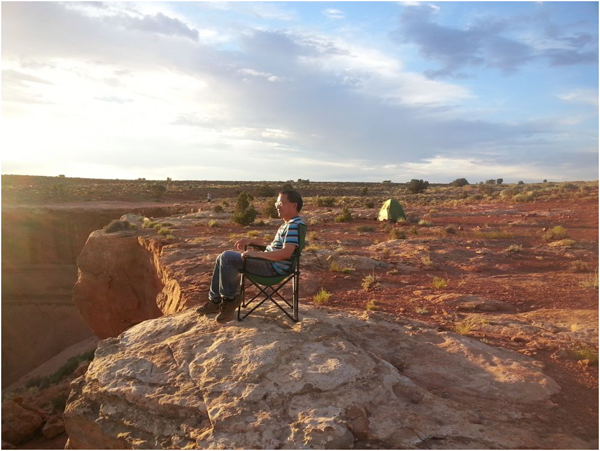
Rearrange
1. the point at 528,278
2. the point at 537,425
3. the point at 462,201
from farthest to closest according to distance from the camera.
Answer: the point at 462,201 < the point at 528,278 < the point at 537,425

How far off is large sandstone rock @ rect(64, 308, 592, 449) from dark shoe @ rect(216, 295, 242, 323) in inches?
4.6

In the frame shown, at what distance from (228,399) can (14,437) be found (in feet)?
35.8

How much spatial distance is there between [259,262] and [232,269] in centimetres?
33

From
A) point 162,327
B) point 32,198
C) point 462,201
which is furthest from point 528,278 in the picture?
point 32,198

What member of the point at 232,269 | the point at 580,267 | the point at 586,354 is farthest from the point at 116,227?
the point at 580,267

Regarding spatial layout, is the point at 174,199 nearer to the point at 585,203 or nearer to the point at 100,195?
the point at 100,195

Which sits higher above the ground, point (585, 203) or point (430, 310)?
point (585, 203)

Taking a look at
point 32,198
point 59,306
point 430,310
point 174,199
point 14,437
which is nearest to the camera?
point 430,310

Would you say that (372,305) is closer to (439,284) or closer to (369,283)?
(369,283)

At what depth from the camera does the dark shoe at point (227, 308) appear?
4.91m

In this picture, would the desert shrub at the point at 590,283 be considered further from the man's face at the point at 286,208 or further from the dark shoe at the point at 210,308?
the dark shoe at the point at 210,308

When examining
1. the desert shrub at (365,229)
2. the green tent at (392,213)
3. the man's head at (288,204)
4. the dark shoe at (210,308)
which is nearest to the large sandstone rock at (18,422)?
the dark shoe at (210,308)

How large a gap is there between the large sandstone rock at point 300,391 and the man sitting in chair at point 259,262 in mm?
284

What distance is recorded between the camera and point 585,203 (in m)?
24.1
